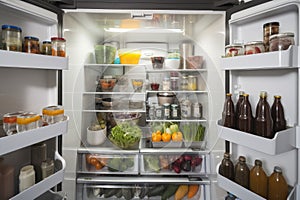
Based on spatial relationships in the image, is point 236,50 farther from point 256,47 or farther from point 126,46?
point 126,46

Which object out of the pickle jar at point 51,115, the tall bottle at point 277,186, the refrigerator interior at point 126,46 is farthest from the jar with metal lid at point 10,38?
the tall bottle at point 277,186

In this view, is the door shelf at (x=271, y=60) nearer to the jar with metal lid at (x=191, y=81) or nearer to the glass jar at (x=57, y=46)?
the jar with metal lid at (x=191, y=81)

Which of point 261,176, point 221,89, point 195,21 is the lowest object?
point 261,176

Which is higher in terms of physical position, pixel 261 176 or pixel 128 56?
pixel 128 56

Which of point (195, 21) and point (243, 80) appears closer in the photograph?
point (243, 80)

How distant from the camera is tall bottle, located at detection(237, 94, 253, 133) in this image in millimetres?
880

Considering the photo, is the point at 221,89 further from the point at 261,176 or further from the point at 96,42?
the point at 96,42

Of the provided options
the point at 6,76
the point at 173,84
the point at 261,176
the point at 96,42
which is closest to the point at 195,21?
the point at 173,84

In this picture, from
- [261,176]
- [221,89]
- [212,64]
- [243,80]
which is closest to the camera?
[261,176]

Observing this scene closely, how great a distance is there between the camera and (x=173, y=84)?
1.35m

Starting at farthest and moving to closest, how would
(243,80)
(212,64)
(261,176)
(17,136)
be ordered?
(212,64) → (243,80) → (261,176) → (17,136)

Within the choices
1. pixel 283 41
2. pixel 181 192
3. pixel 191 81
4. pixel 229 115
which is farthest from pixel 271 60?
pixel 181 192

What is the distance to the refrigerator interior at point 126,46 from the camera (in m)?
1.27

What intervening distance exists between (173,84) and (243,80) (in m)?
0.42
